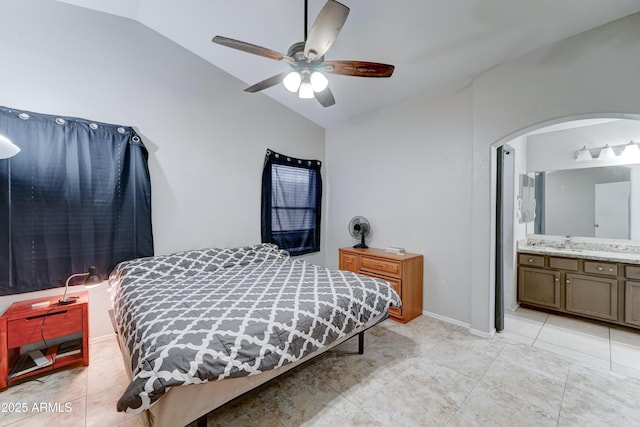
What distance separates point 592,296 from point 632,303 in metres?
0.29

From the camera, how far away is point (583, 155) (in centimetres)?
340

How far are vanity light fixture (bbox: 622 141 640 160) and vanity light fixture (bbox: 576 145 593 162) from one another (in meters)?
0.29

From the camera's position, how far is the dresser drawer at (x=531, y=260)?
3.33 meters

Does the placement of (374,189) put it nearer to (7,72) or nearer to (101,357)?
(101,357)

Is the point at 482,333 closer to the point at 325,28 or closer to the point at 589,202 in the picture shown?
the point at 589,202

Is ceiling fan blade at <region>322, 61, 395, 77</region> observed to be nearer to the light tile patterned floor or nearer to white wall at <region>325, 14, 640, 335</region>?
white wall at <region>325, 14, 640, 335</region>

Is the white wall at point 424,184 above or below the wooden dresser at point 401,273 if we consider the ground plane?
above

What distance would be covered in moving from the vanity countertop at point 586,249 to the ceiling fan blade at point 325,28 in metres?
3.54

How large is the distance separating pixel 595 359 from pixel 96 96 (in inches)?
202

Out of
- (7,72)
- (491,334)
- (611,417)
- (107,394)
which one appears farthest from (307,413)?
(7,72)

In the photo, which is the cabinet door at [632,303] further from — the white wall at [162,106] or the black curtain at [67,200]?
the black curtain at [67,200]

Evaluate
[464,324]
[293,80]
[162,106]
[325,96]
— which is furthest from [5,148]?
[464,324]

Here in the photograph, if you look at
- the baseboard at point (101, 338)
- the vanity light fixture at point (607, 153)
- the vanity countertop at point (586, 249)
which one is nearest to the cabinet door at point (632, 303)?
the vanity countertop at point (586, 249)

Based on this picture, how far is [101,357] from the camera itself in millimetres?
2340
